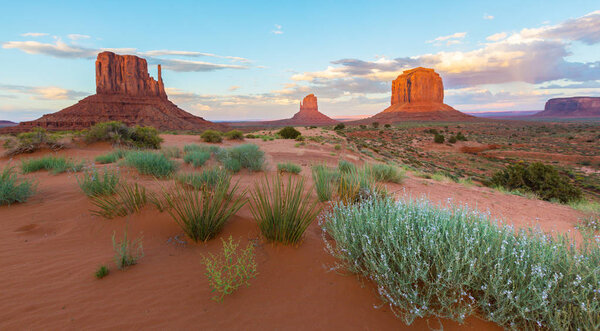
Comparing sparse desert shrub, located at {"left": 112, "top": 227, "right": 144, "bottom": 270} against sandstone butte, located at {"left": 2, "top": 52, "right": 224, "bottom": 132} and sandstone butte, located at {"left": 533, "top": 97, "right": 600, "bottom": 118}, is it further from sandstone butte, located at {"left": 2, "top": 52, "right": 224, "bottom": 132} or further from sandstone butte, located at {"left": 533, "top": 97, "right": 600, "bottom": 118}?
sandstone butte, located at {"left": 533, "top": 97, "right": 600, "bottom": 118}

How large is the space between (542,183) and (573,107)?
8186 inches

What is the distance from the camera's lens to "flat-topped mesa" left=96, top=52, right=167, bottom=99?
83.4 m

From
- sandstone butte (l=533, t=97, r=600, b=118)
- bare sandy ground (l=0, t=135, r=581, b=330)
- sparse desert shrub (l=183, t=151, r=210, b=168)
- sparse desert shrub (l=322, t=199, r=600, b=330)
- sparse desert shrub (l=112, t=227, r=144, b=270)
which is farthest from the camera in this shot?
sandstone butte (l=533, t=97, r=600, b=118)

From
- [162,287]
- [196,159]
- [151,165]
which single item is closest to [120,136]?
[196,159]

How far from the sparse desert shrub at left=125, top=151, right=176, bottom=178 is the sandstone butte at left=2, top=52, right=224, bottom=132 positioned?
196ft

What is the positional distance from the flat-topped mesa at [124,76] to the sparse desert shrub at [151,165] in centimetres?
9249

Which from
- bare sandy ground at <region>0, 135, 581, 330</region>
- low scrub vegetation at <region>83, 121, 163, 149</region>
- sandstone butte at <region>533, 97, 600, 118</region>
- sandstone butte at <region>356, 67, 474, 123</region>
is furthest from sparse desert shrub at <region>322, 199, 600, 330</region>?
sandstone butte at <region>533, 97, 600, 118</region>

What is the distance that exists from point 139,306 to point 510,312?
129 inches

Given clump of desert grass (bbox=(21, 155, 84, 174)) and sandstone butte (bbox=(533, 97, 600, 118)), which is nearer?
clump of desert grass (bbox=(21, 155, 84, 174))

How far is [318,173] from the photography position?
20.4 ft

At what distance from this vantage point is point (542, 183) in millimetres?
12227

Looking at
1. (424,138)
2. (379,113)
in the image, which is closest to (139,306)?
(424,138)

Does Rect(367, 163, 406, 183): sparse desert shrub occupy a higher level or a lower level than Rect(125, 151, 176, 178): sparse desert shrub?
lower

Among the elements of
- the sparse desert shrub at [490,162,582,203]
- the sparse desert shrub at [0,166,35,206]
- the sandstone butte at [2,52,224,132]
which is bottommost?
the sparse desert shrub at [490,162,582,203]
